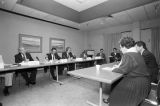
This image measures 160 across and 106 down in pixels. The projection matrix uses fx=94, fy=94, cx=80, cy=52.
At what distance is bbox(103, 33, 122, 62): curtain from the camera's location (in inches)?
222

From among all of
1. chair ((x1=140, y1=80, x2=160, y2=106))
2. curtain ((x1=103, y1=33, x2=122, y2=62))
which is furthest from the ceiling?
chair ((x1=140, y1=80, x2=160, y2=106))

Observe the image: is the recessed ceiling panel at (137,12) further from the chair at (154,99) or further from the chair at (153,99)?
the chair at (153,99)

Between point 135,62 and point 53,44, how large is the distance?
452 centimetres

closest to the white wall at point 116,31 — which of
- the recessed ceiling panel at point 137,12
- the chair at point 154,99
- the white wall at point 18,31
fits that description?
the recessed ceiling panel at point 137,12

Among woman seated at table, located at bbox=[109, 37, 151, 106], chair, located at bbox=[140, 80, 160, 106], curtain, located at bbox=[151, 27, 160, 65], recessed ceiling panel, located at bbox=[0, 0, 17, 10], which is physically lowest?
chair, located at bbox=[140, 80, 160, 106]

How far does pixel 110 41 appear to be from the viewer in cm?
593

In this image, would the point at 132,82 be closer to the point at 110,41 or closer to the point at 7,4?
the point at 7,4

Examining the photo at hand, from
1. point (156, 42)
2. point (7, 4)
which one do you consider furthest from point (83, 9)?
point (156, 42)

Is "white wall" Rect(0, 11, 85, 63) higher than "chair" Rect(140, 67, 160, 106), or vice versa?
"white wall" Rect(0, 11, 85, 63)

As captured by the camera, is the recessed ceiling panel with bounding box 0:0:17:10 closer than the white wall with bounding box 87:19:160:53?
Yes

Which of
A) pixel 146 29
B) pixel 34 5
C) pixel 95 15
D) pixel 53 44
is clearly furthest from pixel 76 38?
pixel 146 29

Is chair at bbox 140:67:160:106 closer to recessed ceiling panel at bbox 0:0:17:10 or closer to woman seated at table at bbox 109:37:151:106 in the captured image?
woman seated at table at bbox 109:37:151:106

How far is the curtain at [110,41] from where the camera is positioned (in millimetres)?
5637

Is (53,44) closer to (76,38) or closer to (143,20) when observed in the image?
(76,38)
